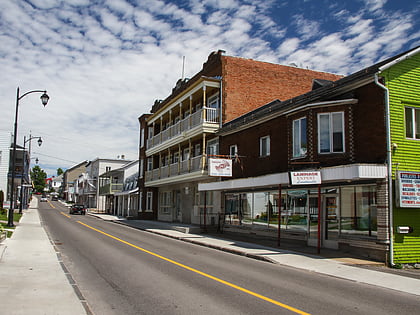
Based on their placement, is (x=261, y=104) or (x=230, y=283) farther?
(x=261, y=104)

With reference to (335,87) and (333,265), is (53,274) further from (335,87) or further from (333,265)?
(335,87)

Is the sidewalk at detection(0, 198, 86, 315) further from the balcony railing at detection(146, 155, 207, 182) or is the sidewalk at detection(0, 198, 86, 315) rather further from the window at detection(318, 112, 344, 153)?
the balcony railing at detection(146, 155, 207, 182)

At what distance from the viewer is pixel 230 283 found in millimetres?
9367

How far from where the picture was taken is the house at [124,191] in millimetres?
47866

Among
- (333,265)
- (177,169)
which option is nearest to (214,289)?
(333,265)

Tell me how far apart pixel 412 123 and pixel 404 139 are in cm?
90

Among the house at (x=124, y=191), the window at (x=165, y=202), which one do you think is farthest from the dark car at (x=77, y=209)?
the window at (x=165, y=202)

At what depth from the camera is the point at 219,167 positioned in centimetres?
2144

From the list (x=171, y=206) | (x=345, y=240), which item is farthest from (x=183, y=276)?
(x=171, y=206)

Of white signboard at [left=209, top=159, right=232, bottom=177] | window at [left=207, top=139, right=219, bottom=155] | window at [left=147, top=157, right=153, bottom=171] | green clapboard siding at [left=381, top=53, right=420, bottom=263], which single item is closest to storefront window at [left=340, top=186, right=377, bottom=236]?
green clapboard siding at [left=381, top=53, right=420, bottom=263]

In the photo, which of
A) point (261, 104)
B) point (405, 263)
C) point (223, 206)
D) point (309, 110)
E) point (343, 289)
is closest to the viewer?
point (343, 289)

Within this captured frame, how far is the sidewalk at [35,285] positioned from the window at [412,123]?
476 inches

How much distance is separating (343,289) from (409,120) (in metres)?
7.85

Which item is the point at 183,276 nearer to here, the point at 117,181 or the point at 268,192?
the point at 268,192
